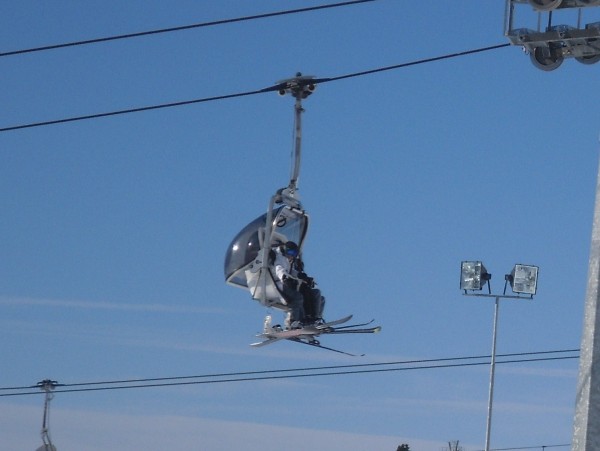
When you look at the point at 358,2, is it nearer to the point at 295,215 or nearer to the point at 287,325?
the point at 295,215

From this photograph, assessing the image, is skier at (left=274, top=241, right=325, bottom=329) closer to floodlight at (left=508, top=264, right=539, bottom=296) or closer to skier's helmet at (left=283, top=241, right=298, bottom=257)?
skier's helmet at (left=283, top=241, right=298, bottom=257)

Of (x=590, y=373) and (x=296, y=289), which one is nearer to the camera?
(x=590, y=373)

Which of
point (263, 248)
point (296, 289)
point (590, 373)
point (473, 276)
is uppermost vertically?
point (473, 276)

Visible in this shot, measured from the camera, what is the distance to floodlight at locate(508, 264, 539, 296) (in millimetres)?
35188

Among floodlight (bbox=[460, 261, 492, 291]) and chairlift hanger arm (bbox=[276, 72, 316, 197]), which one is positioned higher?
floodlight (bbox=[460, 261, 492, 291])

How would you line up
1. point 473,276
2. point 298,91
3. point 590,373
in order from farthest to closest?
point 473,276 < point 298,91 < point 590,373

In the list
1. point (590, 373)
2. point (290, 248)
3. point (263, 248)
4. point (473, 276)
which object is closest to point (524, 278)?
point (473, 276)

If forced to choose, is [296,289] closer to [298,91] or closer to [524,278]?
[298,91]

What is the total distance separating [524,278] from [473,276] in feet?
4.11

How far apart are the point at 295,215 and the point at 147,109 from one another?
6.99 feet

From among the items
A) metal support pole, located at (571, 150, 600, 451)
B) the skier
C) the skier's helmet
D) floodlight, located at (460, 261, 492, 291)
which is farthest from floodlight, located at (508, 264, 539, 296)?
metal support pole, located at (571, 150, 600, 451)

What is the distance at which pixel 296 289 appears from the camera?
1708 centimetres

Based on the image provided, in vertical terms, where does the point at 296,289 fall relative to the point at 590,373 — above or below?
above

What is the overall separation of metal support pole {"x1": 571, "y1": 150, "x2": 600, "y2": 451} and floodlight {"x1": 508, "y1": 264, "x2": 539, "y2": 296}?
25952 millimetres
